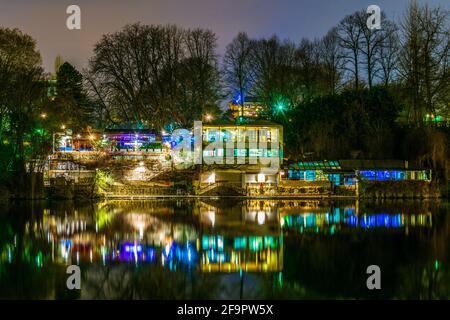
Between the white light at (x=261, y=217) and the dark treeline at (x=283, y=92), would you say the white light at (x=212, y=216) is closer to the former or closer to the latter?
the white light at (x=261, y=217)

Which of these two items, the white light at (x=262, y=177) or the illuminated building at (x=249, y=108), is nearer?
the white light at (x=262, y=177)

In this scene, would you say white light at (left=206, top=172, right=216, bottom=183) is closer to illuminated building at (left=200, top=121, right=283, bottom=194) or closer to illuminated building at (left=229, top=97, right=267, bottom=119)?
illuminated building at (left=200, top=121, right=283, bottom=194)

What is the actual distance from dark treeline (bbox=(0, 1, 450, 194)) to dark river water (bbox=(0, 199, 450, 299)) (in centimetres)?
1848

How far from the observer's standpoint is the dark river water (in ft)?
57.2

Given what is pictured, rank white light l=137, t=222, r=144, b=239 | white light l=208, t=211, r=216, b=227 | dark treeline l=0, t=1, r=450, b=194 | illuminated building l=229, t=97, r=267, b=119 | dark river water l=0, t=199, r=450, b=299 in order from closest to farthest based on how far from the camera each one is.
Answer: dark river water l=0, t=199, r=450, b=299, white light l=137, t=222, r=144, b=239, white light l=208, t=211, r=216, b=227, dark treeline l=0, t=1, r=450, b=194, illuminated building l=229, t=97, r=267, b=119

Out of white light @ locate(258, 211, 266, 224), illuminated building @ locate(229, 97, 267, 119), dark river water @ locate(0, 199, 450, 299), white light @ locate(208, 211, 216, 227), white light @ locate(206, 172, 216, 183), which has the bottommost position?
dark river water @ locate(0, 199, 450, 299)

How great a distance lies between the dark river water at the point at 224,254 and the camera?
17.4m

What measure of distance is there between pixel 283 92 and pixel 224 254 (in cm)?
5179

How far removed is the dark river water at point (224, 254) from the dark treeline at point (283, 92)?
18.5m

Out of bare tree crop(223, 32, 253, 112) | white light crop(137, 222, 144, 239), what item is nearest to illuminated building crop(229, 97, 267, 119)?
bare tree crop(223, 32, 253, 112)

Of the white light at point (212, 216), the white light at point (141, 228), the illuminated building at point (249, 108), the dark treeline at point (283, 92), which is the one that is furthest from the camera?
the illuminated building at point (249, 108)

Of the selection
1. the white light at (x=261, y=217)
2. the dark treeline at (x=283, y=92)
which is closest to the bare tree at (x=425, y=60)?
the dark treeline at (x=283, y=92)
